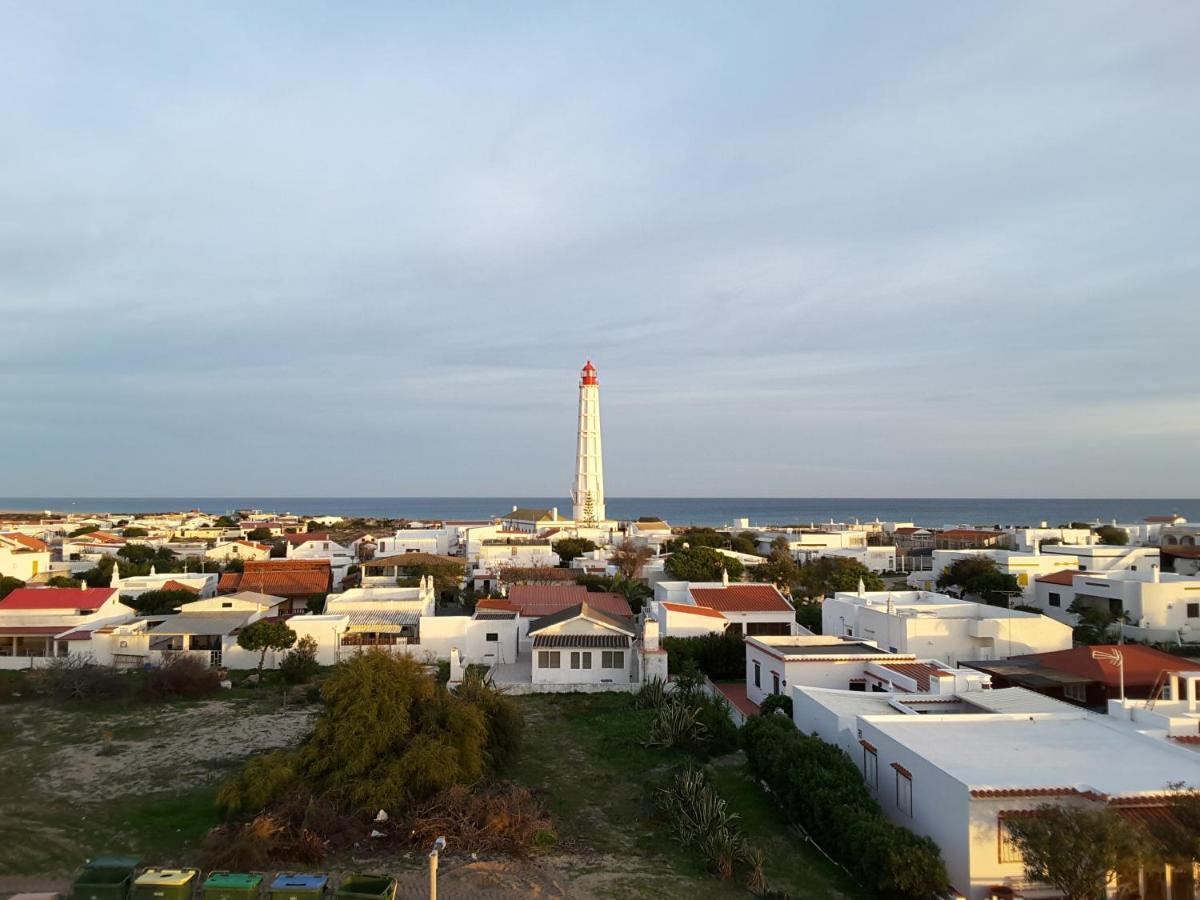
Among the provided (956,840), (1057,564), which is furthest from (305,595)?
Result: (1057,564)

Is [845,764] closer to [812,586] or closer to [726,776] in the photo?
[726,776]

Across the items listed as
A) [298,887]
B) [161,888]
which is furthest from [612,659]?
[161,888]

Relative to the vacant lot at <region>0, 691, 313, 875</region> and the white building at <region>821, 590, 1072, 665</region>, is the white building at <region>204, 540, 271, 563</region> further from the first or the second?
the white building at <region>821, 590, 1072, 665</region>

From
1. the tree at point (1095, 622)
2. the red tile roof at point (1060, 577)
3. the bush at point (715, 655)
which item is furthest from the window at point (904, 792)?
the red tile roof at point (1060, 577)

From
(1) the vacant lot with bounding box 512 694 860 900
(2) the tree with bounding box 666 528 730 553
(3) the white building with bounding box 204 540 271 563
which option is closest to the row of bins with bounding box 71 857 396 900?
(1) the vacant lot with bounding box 512 694 860 900

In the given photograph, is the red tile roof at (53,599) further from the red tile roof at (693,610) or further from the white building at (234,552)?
the white building at (234,552)
